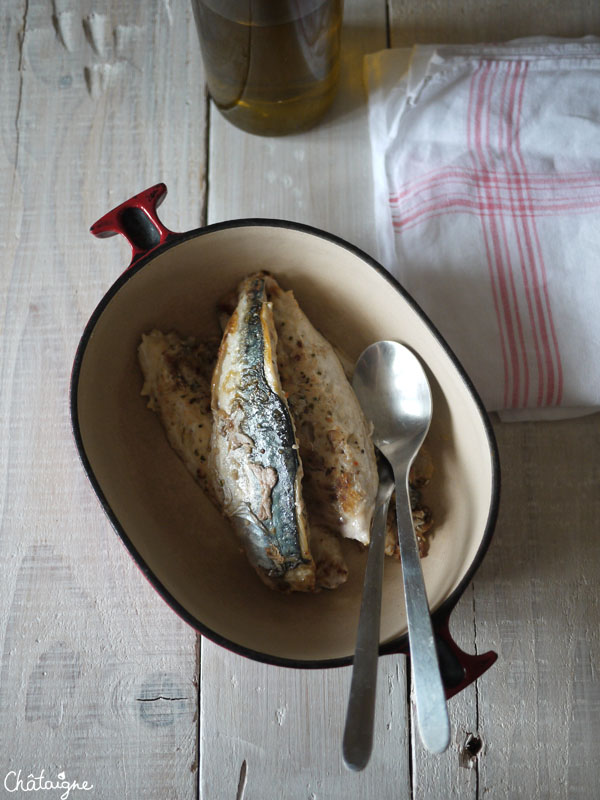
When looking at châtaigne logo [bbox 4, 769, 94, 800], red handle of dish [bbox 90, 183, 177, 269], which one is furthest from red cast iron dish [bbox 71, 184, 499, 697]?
châtaigne logo [bbox 4, 769, 94, 800]

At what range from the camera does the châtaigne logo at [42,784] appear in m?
0.83

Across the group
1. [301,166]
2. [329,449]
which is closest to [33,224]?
[301,166]

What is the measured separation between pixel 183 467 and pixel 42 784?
0.41 meters

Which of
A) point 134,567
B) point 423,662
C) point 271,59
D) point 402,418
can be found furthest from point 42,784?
point 271,59

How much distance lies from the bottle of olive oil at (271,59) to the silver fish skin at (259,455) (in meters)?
0.28

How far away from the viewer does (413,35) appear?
1052mm

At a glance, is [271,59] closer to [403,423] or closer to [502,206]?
[502,206]

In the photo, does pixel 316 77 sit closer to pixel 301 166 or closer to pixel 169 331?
pixel 301 166

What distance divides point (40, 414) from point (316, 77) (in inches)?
22.6

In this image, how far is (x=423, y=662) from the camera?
2.12 ft

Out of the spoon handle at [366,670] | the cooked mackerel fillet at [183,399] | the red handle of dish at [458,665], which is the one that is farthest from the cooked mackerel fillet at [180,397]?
the red handle of dish at [458,665]

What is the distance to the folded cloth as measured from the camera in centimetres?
91

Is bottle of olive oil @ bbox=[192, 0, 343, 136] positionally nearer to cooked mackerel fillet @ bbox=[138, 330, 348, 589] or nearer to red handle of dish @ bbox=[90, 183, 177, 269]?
red handle of dish @ bbox=[90, 183, 177, 269]

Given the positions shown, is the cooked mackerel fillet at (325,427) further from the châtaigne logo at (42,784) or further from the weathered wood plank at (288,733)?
the châtaigne logo at (42,784)
